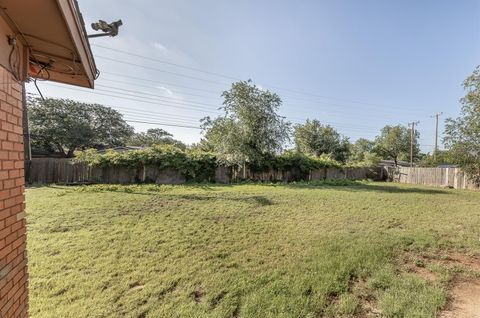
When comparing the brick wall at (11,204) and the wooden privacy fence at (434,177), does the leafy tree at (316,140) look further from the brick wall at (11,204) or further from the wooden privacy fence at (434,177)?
the brick wall at (11,204)

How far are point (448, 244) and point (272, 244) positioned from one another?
120 inches

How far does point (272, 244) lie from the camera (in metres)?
4.21

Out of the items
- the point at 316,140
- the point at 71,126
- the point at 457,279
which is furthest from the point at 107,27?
the point at 71,126

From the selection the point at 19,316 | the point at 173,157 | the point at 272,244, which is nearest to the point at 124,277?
the point at 19,316

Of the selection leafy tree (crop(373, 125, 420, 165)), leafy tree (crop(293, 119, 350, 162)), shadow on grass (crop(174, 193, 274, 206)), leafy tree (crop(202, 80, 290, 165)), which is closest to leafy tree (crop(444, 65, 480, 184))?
shadow on grass (crop(174, 193, 274, 206))

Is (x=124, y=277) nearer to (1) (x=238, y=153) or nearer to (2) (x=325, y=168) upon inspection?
(1) (x=238, y=153)

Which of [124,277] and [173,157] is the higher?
[173,157]

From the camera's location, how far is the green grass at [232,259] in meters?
2.60

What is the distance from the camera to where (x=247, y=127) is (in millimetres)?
14227

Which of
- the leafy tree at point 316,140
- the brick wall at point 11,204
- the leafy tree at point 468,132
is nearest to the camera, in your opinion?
the brick wall at point 11,204

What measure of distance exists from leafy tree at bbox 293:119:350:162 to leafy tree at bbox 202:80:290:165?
12117 millimetres

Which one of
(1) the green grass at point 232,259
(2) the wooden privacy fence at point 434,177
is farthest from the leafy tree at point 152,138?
(1) the green grass at point 232,259

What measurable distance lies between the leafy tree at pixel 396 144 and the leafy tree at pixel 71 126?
40.2 metres

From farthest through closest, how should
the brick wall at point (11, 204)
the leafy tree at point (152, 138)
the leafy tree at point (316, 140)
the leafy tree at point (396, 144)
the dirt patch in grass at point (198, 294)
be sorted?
the leafy tree at point (152, 138), the leafy tree at point (396, 144), the leafy tree at point (316, 140), the dirt patch in grass at point (198, 294), the brick wall at point (11, 204)
